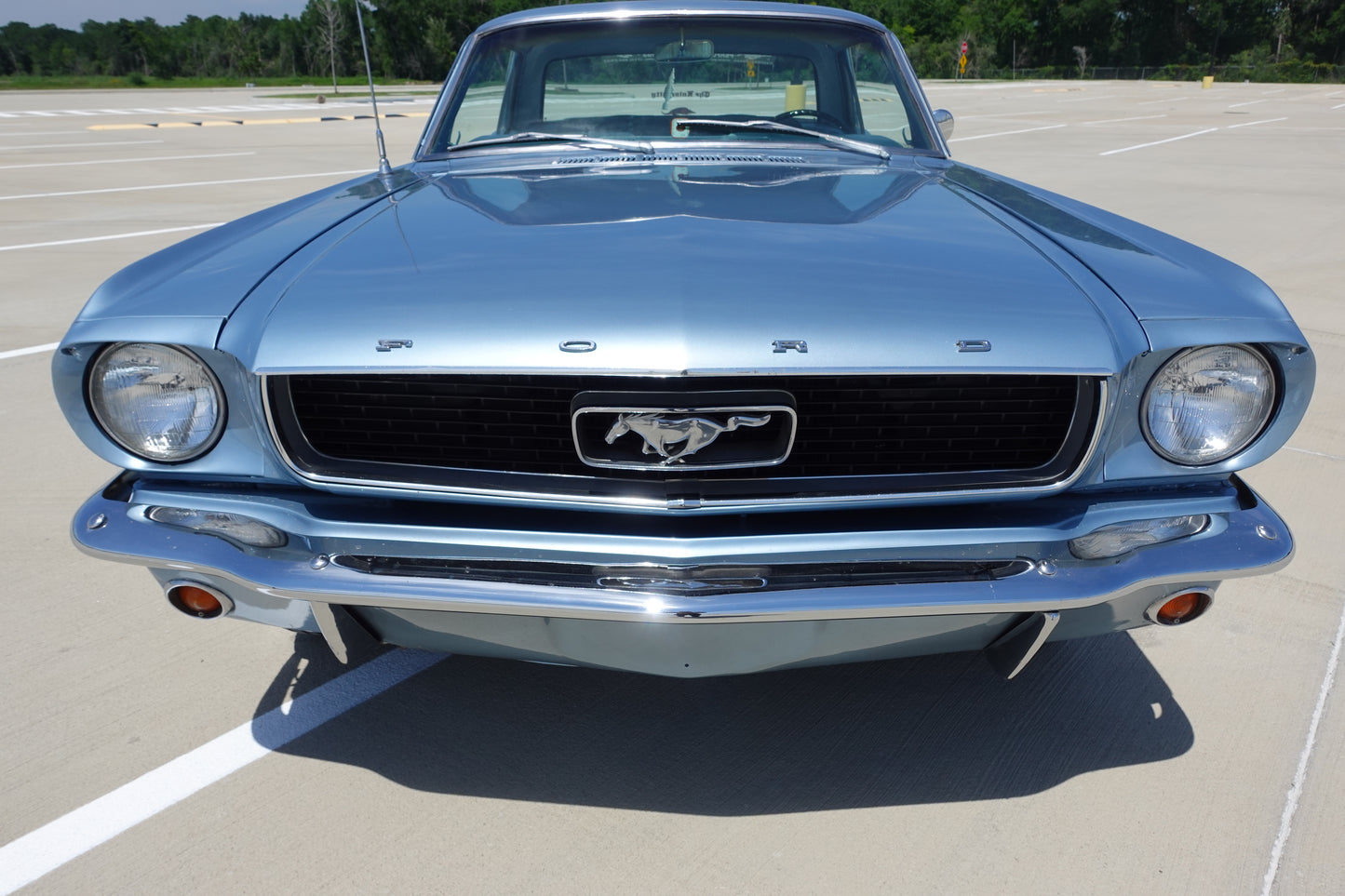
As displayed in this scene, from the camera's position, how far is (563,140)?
285 centimetres

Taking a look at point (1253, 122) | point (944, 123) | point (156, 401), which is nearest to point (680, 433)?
point (156, 401)

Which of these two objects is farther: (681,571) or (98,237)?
(98,237)

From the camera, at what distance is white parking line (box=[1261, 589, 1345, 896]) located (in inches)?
70.9

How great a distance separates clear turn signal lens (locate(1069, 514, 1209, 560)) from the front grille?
0.12 metres

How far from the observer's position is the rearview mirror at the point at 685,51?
306cm

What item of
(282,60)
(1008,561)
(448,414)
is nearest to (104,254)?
(448,414)

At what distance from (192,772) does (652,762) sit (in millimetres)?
918

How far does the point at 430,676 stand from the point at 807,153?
1.69m

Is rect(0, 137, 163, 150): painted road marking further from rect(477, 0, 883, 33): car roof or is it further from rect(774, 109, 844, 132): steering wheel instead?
rect(774, 109, 844, 132): steering wheel

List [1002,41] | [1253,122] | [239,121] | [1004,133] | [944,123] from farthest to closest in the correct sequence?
1. [1002,41]
2. [1253,122]
3. [239,121]
4. [1004,133]
5. [944,123]

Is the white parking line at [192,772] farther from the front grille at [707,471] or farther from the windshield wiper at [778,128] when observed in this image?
the windshield wiper at [778,128]

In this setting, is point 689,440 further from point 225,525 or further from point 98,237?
point 98,237

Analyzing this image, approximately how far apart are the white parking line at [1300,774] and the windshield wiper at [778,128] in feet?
5.59

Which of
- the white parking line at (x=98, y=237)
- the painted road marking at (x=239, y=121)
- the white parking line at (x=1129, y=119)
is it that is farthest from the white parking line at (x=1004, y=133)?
the white parking line at (x=98, y=237)
